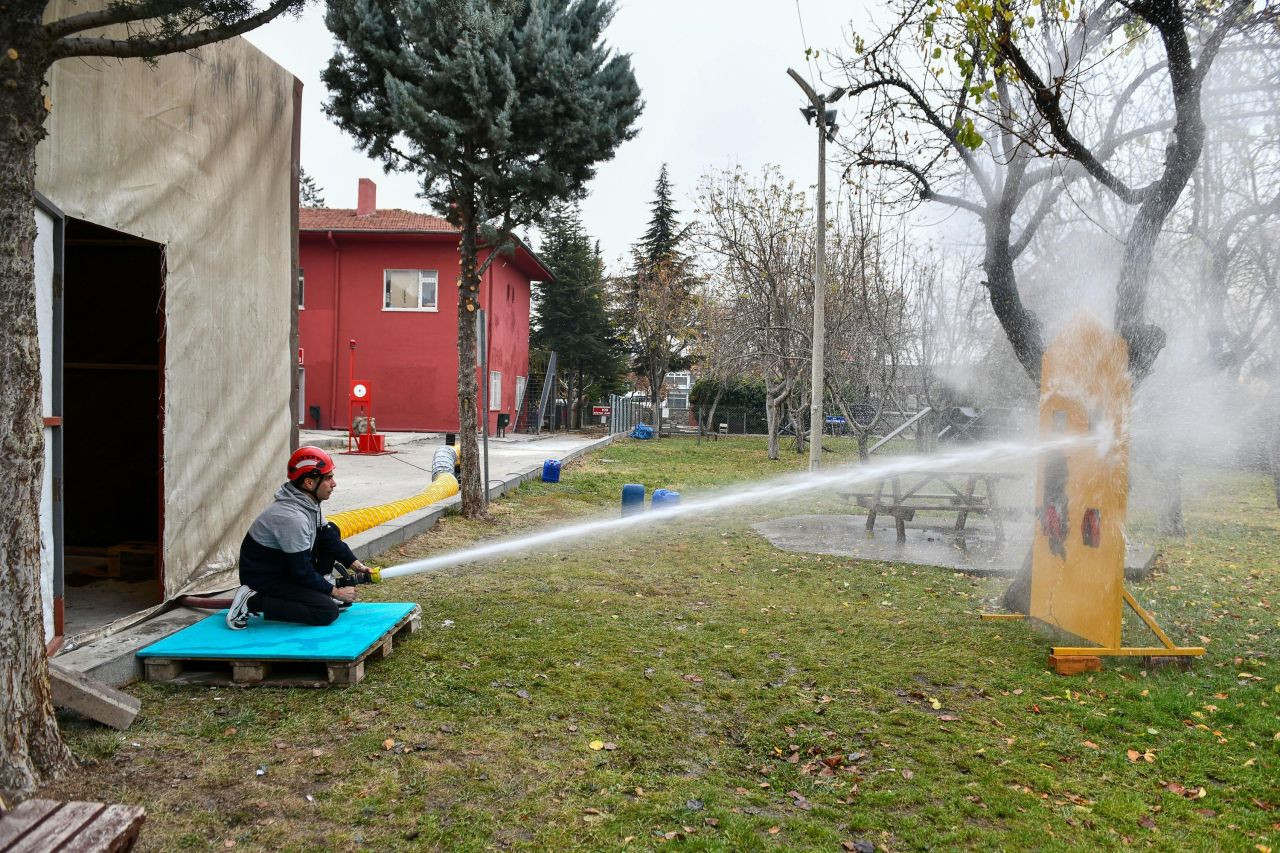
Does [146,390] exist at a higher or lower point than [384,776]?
higher

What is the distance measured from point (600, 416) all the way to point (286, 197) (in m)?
33.8

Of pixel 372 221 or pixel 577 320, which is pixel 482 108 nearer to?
pixel 372 221

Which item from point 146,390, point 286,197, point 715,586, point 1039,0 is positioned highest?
point 1039,0

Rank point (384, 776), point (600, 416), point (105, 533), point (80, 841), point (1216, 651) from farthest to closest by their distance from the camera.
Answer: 1. point (600, 416)
2. point (105, 533)
3. point (1216, 651)
4. point (384, 776)
5. point (80, 841)

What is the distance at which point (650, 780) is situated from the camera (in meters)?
3.45

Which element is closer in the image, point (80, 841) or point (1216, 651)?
point (80, 841)

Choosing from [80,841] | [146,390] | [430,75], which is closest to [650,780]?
[80,841]

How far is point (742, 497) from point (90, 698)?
37.8 ft

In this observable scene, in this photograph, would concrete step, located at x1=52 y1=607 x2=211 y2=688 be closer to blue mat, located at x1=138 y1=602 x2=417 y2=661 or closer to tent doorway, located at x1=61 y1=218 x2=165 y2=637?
blue mat, located at x1=138 y1=602 x2=417 y2=661

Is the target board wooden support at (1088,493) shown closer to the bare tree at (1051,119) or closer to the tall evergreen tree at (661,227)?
the bare tree at (1051,119)

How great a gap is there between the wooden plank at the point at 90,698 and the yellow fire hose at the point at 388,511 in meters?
2.21

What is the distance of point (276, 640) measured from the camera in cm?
444

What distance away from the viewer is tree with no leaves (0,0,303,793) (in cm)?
288

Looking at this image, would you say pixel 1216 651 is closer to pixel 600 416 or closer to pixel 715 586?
pixel 715 586
